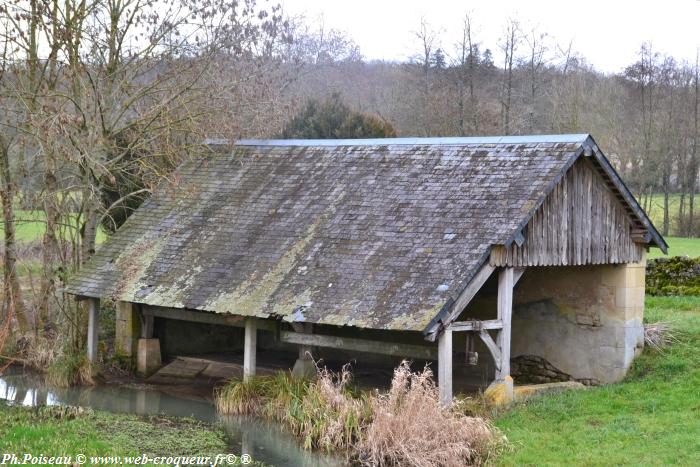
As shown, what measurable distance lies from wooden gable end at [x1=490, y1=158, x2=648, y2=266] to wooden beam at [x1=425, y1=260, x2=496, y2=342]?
20 cm

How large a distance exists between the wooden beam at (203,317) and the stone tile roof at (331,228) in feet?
2.00

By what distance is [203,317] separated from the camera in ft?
57.8

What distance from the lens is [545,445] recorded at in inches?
492

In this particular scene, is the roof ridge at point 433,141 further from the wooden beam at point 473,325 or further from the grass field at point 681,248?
the grass field at point 681,248

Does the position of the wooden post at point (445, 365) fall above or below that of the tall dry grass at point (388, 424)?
above

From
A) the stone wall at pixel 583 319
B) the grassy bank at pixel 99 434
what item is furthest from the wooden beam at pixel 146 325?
the stone wall at pixel 583 319

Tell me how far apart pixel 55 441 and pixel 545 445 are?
6155 millimetres

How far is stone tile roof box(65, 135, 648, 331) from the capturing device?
584 inches

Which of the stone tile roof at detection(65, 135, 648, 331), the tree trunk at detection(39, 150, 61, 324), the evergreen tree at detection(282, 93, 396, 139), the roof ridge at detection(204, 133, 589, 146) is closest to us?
the stone tile roof at detection(65, 135, 648, 331)

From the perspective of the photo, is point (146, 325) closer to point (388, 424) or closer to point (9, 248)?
point (9, 248)

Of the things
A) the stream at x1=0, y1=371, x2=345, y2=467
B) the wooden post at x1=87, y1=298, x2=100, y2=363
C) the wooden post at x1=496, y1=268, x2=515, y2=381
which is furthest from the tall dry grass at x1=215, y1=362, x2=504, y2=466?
the wooden post at x1=87, y1=298, x2=100, y2=363

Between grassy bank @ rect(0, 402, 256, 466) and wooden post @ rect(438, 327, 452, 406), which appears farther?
wooden post @ rect(438, 327, 452, 406)

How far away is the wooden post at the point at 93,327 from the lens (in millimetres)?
18844

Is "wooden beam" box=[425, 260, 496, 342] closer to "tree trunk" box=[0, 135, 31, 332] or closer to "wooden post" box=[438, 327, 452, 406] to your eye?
"wooden post" box=[438, 327, 452, 406]
